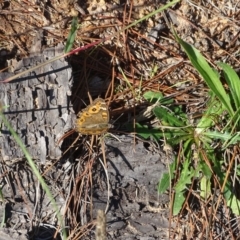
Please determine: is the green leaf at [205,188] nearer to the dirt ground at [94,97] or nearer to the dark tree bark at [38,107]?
the dirt ground at [94,97]

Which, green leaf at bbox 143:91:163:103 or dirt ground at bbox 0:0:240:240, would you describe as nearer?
dirt ground at bbox 0:0:240:240

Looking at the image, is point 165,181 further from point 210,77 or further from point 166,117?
point 210,77

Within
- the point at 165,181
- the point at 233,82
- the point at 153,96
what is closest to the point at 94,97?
the point at 153,96

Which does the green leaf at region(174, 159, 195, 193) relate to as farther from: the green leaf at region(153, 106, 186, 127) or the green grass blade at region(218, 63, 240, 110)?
the green grass blade at region(218, 63, 240, 110)

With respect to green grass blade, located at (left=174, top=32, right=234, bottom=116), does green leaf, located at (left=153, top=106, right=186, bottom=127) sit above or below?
below

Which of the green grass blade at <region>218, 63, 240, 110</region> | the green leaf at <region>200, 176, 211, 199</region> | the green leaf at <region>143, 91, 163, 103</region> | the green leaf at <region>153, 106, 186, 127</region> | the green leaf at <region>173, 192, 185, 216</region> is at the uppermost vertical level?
the green grass blade at <region>218, 63, 240, 110</region>

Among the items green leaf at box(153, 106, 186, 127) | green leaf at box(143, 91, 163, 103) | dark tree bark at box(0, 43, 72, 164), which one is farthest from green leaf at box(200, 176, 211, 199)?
dark tree bark at box(0, 43, 72, 164)

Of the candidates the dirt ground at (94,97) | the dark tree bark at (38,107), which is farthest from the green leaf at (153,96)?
the dark tree bark at (38,107)

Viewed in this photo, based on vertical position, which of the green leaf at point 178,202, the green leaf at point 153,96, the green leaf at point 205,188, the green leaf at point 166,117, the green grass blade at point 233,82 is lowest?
the green leaf at point 178,202

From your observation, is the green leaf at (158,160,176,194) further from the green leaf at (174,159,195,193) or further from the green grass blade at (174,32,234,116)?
the green grass blade at (174,32,234,116)

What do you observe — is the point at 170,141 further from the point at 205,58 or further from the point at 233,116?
the point at 205,58
